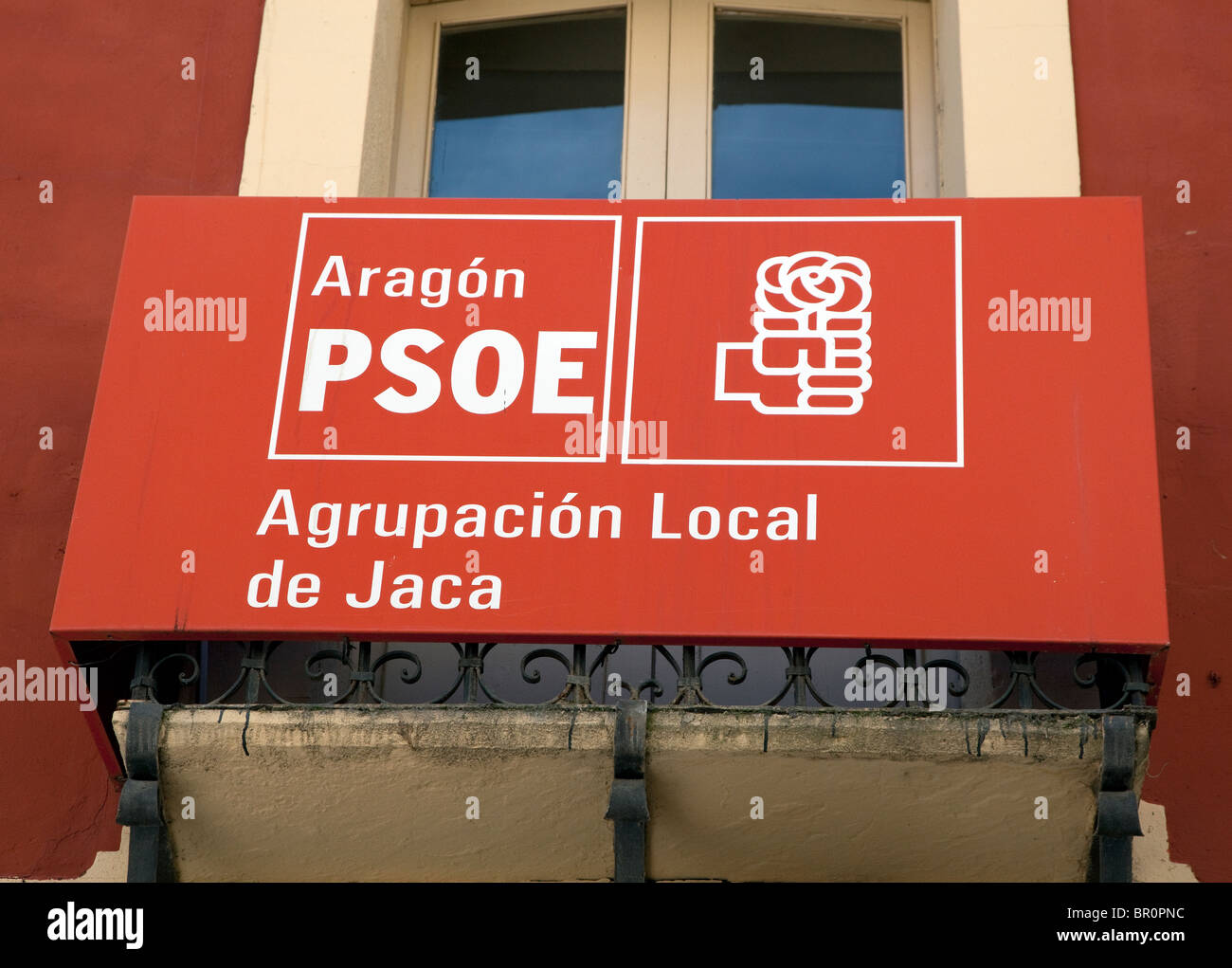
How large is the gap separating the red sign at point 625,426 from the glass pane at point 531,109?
150 centimetres

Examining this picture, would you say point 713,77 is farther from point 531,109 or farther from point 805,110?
point 531,109

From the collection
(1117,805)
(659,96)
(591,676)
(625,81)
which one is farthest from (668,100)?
(1117,805)

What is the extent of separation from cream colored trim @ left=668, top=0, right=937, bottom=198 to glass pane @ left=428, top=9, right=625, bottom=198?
251 millimetres

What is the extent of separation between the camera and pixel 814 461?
5660 millimetres

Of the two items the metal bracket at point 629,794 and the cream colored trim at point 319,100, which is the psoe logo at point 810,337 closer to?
the metal bracket at point 629,794

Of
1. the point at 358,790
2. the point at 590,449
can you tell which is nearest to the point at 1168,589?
the point at 590,449

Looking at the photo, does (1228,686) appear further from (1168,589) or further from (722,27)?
(722,27)

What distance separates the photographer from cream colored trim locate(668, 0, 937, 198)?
295 inches

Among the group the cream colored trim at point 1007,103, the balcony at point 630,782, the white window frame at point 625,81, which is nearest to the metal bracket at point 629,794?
the balcony at point 630,782

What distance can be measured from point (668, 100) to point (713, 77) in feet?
0.75

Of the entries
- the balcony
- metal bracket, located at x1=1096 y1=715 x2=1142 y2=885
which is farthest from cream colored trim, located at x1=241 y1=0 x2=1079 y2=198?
metal bracket, located at x1=1096 y1=715 x2=1142 y2=885

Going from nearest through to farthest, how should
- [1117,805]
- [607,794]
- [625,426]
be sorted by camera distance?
[1117,805]
[607,794]
[625,426]

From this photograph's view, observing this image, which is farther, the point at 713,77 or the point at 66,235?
the point at 713,77
